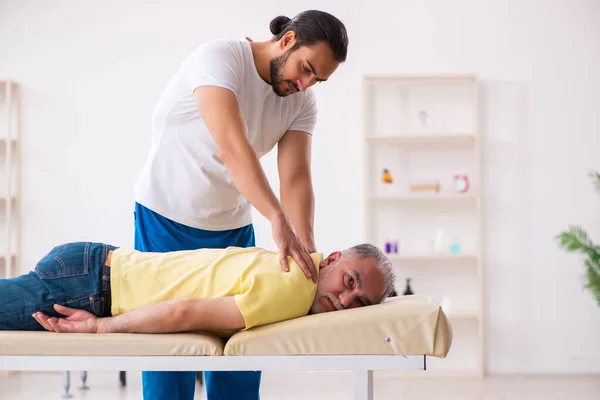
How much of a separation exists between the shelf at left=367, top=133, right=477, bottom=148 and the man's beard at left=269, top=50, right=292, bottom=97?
2.49 metres

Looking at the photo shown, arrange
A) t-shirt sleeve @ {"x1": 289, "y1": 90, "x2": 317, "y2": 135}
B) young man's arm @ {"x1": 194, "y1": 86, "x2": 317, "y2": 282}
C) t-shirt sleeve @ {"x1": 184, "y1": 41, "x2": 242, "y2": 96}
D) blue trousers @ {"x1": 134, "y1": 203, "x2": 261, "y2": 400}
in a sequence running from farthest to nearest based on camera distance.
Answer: t-shirt sleeve @ {"x1": 289, "y1": 90, "x2": 317, "y2": 135}
blue trousers @ {"x1": 134, "y1": 203, "x2": 261, "y2": 400}
t-shirt sleeve @ {"x1": 184, "y1": 41, "x2": 242, "y2": 96}
young man's arm @ {"x1": 194, "y1": 86, "x2": 317, "y2": 282}

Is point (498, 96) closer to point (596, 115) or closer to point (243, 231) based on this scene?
point (596, 115)

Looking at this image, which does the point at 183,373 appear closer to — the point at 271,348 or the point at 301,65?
the point at 271,348

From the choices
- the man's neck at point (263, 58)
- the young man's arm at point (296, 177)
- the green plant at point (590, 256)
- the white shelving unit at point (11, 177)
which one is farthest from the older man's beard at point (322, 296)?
the white shelving unit at point (11, 177)

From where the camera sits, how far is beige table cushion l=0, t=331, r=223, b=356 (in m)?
1.46

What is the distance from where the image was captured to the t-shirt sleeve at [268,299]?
1511 mm

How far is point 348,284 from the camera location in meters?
1.65

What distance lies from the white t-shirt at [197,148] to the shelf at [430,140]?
236cm

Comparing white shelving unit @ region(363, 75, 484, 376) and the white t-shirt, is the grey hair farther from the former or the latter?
white shelving unit @ region(363, 75, 484, 376)

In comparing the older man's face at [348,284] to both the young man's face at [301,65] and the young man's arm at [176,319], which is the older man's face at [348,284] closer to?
the young man's arm at [176,319]

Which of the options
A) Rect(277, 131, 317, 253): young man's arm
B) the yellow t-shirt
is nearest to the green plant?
Rect(277, 131, 317, 253): young man's arm

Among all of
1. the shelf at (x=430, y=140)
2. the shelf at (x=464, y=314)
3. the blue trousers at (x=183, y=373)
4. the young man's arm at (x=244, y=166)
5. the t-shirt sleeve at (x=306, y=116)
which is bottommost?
the shelf at (x=464, y=314)

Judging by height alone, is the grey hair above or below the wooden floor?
above

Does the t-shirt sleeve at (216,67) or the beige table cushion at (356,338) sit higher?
the t-shirt sleeve at (216,67)
